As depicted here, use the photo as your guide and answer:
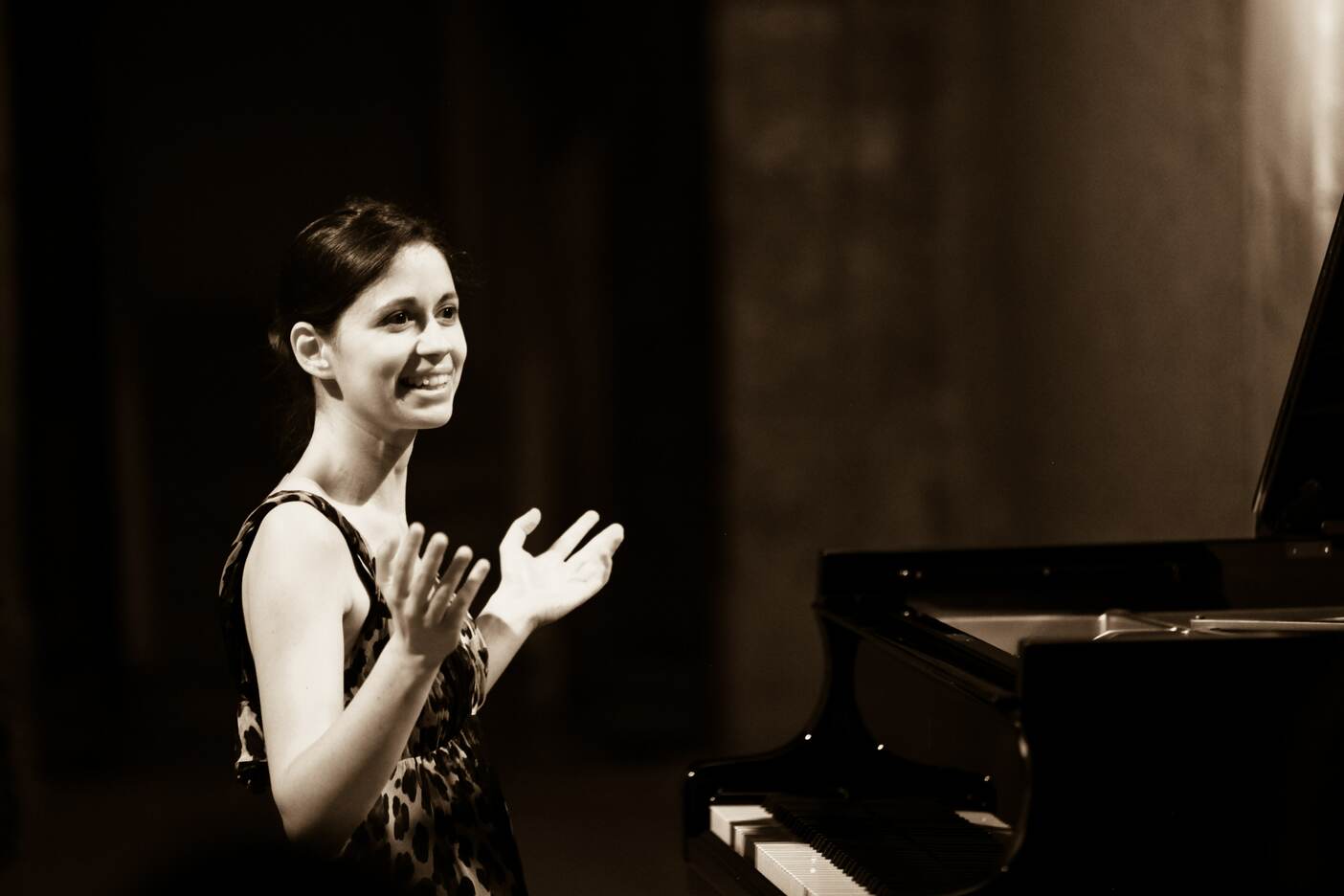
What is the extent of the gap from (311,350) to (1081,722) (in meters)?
0.96

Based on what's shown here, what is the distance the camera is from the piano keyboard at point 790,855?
183 cm

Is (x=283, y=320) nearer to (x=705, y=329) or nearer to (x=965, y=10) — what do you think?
(x=705, y=329)

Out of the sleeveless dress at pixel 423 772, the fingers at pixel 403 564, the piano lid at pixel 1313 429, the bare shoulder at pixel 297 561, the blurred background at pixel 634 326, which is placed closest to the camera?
the fingers at pixel 403 564

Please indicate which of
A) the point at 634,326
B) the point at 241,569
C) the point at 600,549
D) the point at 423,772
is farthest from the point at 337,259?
the point at 634,326

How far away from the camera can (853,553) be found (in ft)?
7.39

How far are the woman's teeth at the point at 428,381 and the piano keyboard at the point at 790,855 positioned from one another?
2.24 feet

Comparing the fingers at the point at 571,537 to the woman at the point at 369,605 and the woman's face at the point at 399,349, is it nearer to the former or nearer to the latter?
the woman at the point at 369,605

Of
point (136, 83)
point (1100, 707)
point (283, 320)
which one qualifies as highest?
point (136, 83)

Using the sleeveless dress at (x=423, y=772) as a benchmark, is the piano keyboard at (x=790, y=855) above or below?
below

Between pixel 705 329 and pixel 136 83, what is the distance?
6.26 feet

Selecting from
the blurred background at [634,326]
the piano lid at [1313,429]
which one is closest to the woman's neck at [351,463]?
the piano lid at [1313,429]

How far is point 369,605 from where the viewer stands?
1820mm

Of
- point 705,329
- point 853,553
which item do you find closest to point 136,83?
point 705,329

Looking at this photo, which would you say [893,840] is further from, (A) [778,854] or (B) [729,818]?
(B) [729,818]
